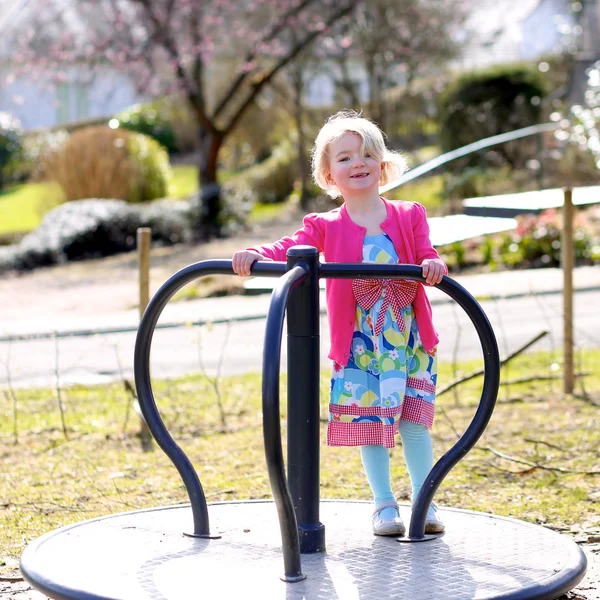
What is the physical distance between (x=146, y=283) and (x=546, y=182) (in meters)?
12.5

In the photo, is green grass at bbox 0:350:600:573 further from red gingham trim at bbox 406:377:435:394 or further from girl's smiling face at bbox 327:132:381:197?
girl's smiling face at bbox 327:132:381:197

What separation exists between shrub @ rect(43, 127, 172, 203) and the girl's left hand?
1726cm

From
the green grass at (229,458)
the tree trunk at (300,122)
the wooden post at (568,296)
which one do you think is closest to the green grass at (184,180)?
the tree trunk at (300,122)

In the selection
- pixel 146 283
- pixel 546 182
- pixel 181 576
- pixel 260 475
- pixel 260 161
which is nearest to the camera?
pixel 181 576

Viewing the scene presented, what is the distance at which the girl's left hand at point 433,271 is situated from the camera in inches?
122

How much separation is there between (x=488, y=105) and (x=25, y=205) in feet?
41.4

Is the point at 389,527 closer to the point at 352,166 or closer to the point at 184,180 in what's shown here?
the point at 352,166

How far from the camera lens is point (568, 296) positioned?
6.50m

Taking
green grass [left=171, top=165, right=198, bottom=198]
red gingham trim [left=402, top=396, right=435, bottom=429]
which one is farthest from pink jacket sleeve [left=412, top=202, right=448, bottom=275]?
green grass [left=171, top=165, right=198, bottom=198]

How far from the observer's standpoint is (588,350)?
843 centimetres

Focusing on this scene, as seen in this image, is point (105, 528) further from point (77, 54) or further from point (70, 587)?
point (77, 54)

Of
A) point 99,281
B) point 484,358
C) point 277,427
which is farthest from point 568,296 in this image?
point 99,281

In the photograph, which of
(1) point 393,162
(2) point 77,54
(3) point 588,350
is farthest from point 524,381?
(2) point 77,54

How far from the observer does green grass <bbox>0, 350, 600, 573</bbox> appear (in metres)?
4.37
